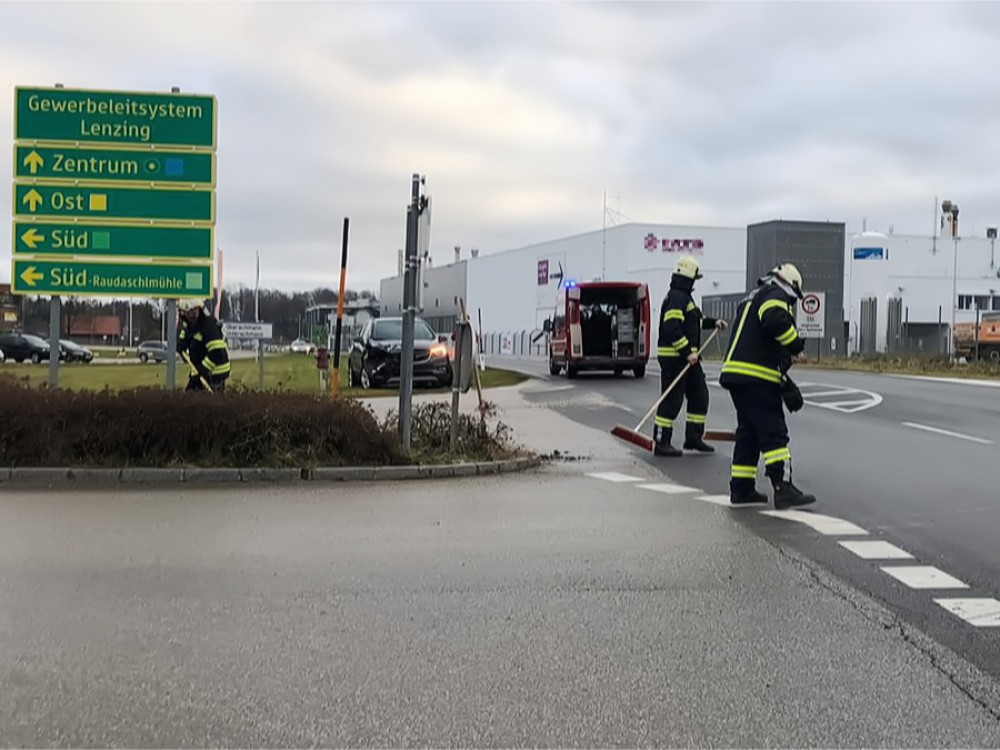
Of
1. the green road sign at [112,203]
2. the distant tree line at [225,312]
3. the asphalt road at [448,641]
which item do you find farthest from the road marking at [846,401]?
the distant tree line at [225,312]

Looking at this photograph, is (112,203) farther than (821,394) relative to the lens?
No

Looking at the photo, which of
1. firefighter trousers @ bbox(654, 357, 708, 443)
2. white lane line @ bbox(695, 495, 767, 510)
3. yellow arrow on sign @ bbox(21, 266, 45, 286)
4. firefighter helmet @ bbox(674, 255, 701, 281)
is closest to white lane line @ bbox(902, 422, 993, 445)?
firefighter trousers @ bbox(654, 357, 708, 443)

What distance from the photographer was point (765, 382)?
809 centimetres

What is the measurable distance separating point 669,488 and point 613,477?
34.1 inches

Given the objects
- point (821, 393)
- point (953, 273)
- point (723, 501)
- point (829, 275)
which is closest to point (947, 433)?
point (723, 501)

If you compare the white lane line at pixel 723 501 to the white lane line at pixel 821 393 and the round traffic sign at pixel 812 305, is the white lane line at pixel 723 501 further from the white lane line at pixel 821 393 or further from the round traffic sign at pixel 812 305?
the round traffic sign at pixel 812 305

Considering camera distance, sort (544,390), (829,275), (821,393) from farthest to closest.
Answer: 1. (829,275)
2. (544,390)
3. (821,393)

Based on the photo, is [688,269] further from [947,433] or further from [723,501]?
[947,433]

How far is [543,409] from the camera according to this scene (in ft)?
59.3

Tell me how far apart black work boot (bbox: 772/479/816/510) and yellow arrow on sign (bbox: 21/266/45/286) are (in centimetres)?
918

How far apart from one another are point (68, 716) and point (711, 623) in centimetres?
297

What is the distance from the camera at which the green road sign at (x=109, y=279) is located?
12.3 m

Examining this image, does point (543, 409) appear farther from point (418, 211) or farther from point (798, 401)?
point (798, 401)

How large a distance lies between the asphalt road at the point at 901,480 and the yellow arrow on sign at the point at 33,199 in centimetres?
788
